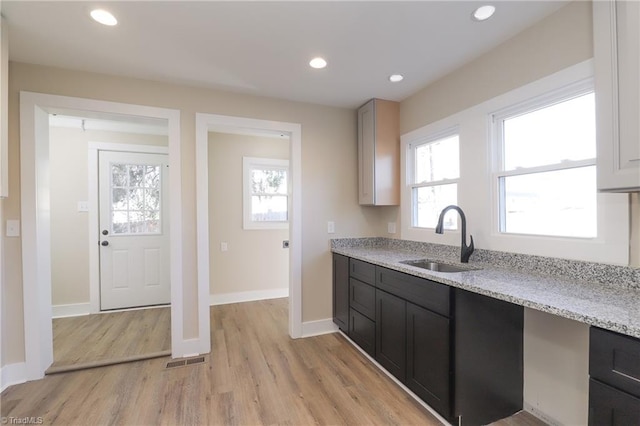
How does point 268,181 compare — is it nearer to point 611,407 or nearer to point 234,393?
point 234,393

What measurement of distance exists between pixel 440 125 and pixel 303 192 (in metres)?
1.51

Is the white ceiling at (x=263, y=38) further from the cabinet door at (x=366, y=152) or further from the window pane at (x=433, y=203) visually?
the window pane at (x=433, y=203)

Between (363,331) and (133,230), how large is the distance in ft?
11.1

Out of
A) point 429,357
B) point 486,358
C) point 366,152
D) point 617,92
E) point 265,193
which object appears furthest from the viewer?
point 265,193

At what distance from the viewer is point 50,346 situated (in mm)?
2445

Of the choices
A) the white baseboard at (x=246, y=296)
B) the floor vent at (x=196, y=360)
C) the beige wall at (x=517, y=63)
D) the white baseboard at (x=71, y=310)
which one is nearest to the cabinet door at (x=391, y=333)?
the floor vent at (x=196, y=360)

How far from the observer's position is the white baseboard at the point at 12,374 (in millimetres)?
2164

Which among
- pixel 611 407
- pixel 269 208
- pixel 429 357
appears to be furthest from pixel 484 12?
pixel 269 208

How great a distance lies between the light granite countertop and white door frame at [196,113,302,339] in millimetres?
1178

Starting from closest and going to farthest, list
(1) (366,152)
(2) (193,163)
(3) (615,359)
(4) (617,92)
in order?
(3) (615,359) < (4) (617,92) < (2) (193,163) < (1) (366,152)

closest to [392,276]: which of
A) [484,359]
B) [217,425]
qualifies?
[484,359]

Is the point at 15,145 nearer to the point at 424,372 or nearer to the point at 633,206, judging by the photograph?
the point at 424,372

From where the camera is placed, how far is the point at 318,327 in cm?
318

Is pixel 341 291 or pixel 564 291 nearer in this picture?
pixel 564 291
